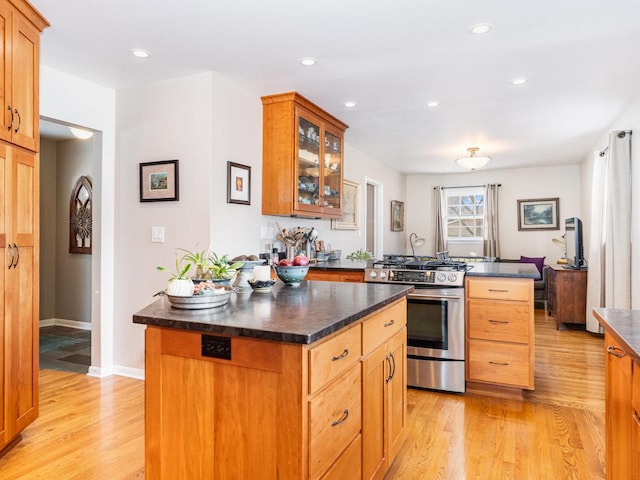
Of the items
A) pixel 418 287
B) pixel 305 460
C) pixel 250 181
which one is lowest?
pixel 305 460

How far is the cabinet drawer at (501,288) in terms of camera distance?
2.99 meters

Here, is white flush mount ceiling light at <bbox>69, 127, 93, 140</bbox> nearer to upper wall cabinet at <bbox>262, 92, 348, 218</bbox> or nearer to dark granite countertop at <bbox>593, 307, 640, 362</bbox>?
upper wall cabinet at <bbox>262, 92, 348, 218</bbox>

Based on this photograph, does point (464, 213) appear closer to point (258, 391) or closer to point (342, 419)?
point (342, 419)

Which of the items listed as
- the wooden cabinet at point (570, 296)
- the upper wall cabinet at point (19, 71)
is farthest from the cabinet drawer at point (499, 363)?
the upper wall cabinet at point (19, 71)

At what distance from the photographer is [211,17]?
229 centimetres

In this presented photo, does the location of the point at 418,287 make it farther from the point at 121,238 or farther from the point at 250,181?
the point at 121,238

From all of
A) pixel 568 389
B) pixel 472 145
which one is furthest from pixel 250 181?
pixel 472 145

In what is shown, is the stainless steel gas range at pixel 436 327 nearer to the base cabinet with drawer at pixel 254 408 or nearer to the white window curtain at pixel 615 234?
the base cabinet with drawer at pixel 254 408

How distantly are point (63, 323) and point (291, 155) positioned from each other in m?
3.78

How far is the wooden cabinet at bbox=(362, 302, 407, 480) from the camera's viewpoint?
5.48 ft

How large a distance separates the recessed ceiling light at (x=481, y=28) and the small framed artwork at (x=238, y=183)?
1.89 metres

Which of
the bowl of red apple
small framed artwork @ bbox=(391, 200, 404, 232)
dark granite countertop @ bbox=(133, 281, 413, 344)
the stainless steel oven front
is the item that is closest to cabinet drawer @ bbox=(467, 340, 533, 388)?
the stainless steel oven front

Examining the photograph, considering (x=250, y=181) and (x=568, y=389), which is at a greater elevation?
(x=250, y=181)

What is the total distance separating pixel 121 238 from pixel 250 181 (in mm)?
1155
